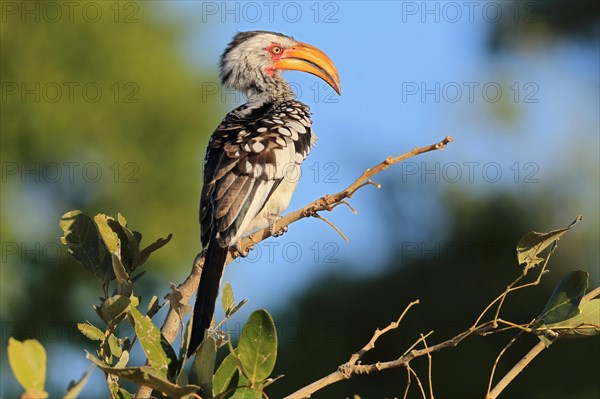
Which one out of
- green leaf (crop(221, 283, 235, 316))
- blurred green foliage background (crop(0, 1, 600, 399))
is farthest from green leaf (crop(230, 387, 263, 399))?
blurred green foliage background (crop(0, 1, 600, 399))

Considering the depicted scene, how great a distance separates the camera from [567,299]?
1795mm

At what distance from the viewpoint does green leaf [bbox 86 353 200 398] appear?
4.61 ft

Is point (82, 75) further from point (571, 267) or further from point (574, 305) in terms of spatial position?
point (574, 305)

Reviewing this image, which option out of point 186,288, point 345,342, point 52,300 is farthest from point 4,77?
point 186,288

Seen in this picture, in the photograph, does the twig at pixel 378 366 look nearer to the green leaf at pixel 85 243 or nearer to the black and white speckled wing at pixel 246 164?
the green leaf at pixel 85 243

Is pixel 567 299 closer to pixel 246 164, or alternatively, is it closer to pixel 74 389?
pixel 74 389

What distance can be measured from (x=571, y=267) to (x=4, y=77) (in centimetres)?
998

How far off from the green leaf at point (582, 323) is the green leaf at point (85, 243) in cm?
88

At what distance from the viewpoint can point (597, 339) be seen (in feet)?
45.2

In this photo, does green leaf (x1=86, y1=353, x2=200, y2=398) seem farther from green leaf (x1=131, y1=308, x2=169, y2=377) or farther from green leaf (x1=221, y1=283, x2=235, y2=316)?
green leaf (x1=221, y1=283, x2=235, y2=316)

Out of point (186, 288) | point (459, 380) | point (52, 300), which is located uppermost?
point (186, 288)

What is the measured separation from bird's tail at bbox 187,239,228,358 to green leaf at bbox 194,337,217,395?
57 centimetres

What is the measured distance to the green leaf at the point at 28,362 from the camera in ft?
4.26

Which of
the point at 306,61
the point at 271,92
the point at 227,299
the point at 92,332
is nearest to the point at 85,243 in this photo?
the point at 92,332
